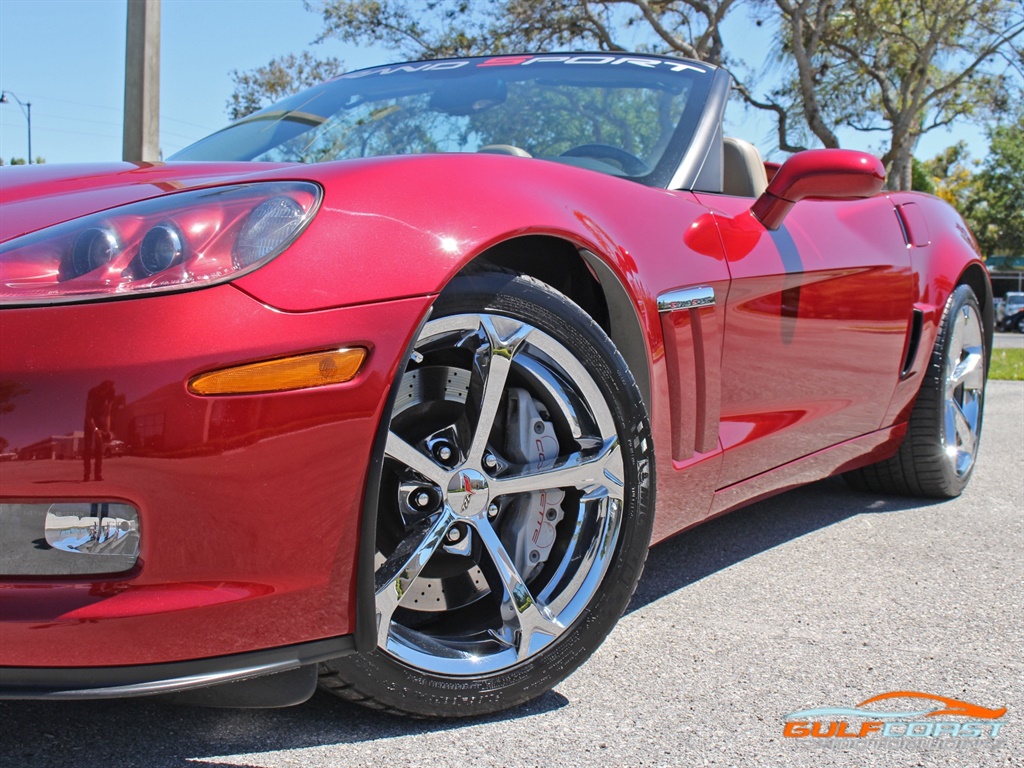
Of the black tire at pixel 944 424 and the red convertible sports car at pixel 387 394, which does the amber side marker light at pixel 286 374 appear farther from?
the black tire at pixel 944 424

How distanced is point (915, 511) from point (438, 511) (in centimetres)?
244

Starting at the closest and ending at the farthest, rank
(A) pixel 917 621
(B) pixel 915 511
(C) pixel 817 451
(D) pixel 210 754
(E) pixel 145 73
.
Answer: (D) pixel 210 754 < (A) pixel 917 621 < (C) pixel 817 451 < (B) pixel 915 511 < (E) pixel 145 73

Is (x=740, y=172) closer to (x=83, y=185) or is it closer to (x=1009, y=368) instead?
(x=83, y=185)

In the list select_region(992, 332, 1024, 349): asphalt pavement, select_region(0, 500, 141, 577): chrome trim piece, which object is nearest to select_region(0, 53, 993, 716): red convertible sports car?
select_region(0, 500, 141, 577): chrome trim piece

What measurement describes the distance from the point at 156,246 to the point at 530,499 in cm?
78

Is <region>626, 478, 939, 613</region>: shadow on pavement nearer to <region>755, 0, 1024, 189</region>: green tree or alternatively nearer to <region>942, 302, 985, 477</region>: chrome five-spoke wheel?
<region>942, 302, 985, 477</region>: chrome five-spoke wheel

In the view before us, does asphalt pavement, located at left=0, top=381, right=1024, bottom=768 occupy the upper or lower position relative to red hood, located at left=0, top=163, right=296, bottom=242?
lower

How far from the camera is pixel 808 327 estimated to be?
2.65m

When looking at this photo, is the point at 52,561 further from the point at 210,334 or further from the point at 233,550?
the point at 210,334

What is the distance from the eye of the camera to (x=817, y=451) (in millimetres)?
2930

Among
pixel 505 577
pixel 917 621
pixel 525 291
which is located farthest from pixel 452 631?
pixel 917 621

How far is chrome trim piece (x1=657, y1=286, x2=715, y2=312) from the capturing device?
210cm

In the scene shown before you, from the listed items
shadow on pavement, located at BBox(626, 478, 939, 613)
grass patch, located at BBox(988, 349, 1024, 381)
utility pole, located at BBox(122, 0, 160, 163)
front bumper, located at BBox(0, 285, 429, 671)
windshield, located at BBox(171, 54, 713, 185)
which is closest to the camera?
front bumper, located at BBox(0, 285, 429, 671)

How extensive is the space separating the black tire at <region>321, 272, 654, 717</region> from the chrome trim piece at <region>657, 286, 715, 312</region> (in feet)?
0.81
